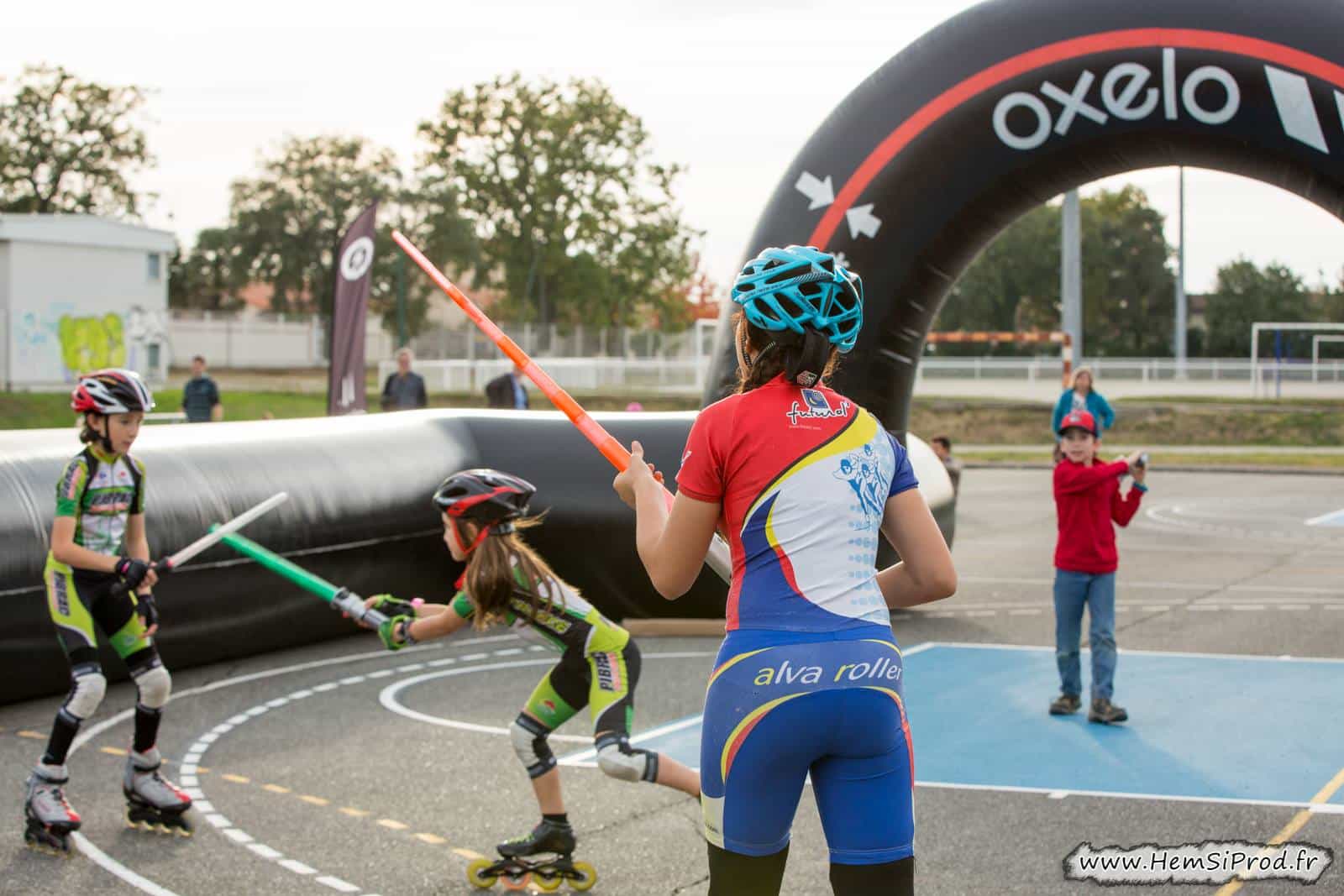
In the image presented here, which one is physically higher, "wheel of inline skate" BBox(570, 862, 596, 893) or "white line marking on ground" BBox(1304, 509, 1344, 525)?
"white line marking on ground" BBox(1304, 509, 1344, 525)

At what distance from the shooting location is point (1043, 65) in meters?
9.62

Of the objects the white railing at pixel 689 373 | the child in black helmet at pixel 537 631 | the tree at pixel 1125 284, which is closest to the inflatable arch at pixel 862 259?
the child in black helmet at pixel 537 631

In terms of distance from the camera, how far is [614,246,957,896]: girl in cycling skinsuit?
3.24 meters

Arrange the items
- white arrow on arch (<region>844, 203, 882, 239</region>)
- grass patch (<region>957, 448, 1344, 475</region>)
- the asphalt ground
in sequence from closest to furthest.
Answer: the asphalt ground, white arrow on arch (<region>844, 203, 882, 239</region>), grass patch (<region>957, 448, 1344, 475</region>)

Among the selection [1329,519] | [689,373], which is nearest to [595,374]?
[689,373]

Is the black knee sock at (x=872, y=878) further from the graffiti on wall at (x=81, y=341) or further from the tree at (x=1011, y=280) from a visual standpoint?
the tree at (x=1011, y=280)

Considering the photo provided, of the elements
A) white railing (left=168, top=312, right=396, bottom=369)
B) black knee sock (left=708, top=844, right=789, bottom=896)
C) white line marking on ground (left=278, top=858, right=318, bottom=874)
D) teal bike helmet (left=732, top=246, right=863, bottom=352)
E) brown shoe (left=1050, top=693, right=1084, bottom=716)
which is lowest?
white line marking on ground (left=278, top=858, right=318, bottom=874)

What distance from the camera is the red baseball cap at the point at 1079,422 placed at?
8.06 m

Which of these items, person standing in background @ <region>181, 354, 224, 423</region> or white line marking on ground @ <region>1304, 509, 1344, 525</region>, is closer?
white line marking on ground @ <region>1304, 509, 1344, 525</region>

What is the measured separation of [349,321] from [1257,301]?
5913 centimetres

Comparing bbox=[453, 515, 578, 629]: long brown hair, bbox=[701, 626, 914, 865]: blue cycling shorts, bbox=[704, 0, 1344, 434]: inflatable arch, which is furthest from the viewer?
bbox=[704, 0, 1344, 434]: inflatable arch

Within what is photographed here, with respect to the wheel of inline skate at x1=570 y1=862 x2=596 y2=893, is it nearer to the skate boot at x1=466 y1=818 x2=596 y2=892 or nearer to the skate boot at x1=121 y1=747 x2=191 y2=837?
the skate boot at x1=466 y1=818 x2=596 y2=892

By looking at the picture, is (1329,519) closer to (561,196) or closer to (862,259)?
(862,259)

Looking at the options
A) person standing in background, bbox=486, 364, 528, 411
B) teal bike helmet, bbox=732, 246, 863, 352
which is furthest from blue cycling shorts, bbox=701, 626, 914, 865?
person standing in background, bbox=486, 364, 528, 411
